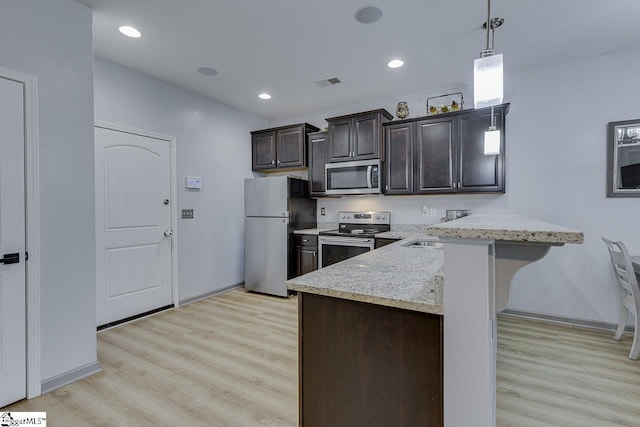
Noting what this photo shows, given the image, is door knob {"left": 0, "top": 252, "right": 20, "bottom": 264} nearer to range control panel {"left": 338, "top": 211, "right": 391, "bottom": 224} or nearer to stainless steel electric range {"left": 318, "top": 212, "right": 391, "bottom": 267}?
stainless steel electric range {"left": 318, "top": 212, "right": 391, "bottom": 267}

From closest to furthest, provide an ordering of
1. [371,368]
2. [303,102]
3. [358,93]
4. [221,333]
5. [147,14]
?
1. [371,368]
2. [147,14]
3. [221,333]
4. [358,93]
5. [303,102]

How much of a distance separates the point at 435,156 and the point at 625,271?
1.91m

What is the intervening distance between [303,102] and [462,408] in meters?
3.97

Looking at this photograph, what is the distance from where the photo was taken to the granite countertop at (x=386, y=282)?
3.33ft

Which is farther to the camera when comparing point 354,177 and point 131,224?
point 354,177

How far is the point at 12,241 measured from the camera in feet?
5.92

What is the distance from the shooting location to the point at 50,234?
6.42ft

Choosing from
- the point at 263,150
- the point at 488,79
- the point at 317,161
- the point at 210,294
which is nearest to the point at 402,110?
the point at 317,161

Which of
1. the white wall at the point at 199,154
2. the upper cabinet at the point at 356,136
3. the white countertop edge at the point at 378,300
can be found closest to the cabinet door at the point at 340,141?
the upper cabinet at the point at 356,136

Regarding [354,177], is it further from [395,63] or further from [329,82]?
[395,63]

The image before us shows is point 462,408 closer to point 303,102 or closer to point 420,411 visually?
point 420,411

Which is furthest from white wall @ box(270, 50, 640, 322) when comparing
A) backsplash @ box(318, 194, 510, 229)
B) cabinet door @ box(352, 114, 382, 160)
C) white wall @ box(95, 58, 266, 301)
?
white wall @ box(95, 58, 266, 301)

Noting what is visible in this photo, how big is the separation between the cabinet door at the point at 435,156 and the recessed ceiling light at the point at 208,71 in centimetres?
239

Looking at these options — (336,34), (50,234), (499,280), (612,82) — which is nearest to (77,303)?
Result: (50,234)
